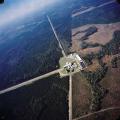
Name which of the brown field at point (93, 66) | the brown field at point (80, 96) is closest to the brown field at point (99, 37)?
the brown field at point (93, 66)

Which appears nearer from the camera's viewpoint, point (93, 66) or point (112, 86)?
point (112, 86)

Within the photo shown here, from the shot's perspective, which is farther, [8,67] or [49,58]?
[8,67]

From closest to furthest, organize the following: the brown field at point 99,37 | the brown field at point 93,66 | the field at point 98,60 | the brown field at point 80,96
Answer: the field at point 98,60
the brown field at point 80,96
the brown field at point 93,66
the brown field at point 99,37

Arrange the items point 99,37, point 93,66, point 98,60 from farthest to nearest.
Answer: point 99,37, point 98,60, point 93,66

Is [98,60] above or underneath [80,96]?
underneath

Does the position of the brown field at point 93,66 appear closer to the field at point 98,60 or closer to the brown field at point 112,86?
the field at point 98,60

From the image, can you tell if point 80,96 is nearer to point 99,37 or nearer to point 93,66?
point 93,66

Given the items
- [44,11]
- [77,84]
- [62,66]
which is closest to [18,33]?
[44,11]

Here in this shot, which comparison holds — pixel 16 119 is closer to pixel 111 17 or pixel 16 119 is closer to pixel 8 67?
pixel 8 67

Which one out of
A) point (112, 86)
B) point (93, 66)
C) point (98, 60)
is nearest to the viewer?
point (112, 86)

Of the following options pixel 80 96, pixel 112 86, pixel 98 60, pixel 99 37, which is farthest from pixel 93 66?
pixel 99 37

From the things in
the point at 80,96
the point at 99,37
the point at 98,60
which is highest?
the point at 80,96
